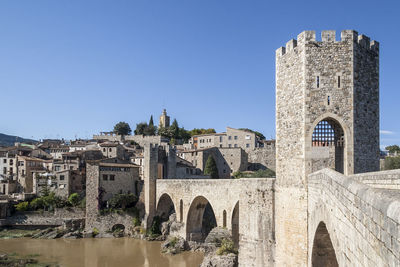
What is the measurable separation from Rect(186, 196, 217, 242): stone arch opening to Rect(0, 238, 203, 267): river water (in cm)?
292

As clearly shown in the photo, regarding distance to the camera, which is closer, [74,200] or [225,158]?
[74,200]

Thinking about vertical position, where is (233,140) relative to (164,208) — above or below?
above

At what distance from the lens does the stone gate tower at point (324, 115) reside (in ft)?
45.7

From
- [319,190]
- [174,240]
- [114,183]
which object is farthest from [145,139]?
[319,190]

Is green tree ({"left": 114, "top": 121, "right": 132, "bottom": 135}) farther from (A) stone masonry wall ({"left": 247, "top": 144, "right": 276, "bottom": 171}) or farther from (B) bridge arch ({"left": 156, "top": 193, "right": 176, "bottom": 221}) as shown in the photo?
(B) bridge arch ({"left": 156, "top": 193, "right": 176, "bottom": 221})

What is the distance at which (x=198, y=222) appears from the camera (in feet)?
121

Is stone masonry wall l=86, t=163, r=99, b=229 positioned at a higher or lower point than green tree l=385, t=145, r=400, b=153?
lower

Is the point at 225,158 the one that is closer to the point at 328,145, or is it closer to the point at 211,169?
the point at 211,169

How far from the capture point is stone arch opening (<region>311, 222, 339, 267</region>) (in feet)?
36.3

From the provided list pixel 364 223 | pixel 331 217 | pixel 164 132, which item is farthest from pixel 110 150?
pixel 364 223

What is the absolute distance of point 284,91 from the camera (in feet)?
50.3

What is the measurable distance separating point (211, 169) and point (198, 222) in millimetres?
20657

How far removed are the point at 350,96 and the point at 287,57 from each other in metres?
3.17

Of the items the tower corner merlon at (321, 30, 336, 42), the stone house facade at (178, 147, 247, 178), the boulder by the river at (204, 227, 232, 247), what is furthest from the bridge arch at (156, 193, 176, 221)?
the tower corner merlon at (321, 30, 336, 42)
